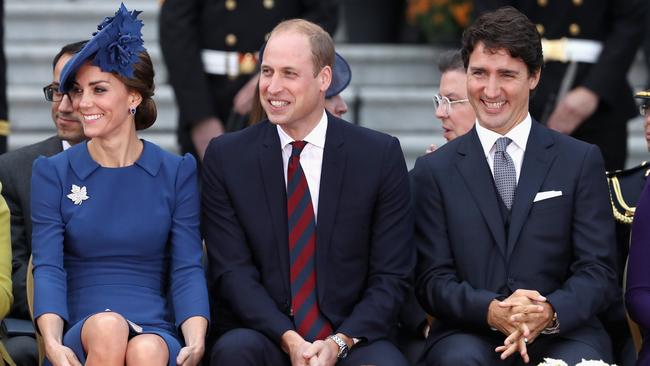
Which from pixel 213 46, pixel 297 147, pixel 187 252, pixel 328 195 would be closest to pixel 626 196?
pixel 328 195

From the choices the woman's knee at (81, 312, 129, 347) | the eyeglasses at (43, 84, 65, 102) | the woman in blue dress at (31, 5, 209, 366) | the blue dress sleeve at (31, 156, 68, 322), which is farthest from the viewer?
the eyeglasses at (43, 84, 65, 102)

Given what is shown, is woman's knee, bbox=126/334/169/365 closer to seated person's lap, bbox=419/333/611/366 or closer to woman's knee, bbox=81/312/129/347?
woman's knee, bbox=81/312/129/347

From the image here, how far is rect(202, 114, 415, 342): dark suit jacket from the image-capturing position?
5.02 metres

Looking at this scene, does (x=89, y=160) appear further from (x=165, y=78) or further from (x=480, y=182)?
(x=165, y=78)

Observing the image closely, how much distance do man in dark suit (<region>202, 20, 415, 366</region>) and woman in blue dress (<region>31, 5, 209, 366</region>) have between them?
127 millimetres

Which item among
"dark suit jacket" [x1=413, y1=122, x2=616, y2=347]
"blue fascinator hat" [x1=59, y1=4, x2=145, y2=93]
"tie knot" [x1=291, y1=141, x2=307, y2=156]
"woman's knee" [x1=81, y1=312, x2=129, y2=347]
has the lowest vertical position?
"woman's knee" [x1=81, y1=312, x2=129, y2=347]

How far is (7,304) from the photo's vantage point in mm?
4867

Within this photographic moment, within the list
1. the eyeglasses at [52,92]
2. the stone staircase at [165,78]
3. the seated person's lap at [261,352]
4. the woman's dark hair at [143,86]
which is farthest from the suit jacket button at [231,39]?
the seated person's lap at [261,352]

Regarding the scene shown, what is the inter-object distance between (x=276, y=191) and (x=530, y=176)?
35.3 inches

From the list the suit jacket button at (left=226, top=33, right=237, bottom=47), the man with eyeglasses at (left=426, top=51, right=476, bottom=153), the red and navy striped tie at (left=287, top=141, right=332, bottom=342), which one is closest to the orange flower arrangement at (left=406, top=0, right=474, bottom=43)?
the suit jacket button at (left=226, top=33, right=237, bottom=47)

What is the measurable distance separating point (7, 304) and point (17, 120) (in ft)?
12.8

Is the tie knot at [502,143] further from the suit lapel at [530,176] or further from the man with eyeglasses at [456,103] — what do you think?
the man with eyeglasses at [456,103]

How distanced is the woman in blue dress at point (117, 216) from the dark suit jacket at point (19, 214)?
16.3 inches

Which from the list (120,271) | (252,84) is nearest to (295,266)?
(120,271)
